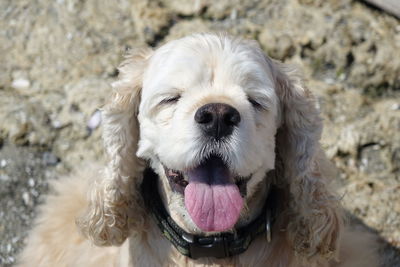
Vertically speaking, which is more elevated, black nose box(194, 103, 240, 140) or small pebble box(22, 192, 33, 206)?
black nose box(194, 103, 240, 140)

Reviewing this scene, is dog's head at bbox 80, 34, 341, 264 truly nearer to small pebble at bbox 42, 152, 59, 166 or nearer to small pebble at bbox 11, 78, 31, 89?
small pebble at bbox 42, 152, 59, 166

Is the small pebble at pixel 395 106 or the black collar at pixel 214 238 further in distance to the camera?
the small pebble at pixel 395 106

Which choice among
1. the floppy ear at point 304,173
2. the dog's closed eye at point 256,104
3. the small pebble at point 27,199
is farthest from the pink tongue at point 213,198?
the small pebble at point 27,199

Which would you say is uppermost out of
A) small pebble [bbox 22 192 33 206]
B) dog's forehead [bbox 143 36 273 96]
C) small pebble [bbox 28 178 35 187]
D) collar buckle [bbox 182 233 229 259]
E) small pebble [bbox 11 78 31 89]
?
dog's forehead [bbox 143 36 273 96]

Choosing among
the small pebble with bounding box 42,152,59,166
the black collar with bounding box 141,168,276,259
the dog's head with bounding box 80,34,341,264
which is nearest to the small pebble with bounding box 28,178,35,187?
the small pebble with bounding box 42,152,59,166

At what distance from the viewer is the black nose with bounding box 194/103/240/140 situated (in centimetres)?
272

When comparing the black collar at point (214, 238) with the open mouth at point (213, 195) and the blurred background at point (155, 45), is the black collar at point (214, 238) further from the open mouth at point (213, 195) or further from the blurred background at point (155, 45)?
the blurred background at point (155, 45)

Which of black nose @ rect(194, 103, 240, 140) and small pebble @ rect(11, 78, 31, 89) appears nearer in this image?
black nose @ rect(194, 103, 240, 140)

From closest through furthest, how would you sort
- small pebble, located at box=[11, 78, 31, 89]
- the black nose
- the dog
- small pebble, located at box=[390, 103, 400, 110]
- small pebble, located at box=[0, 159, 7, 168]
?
the black nose → the dog → small pebble, located at box=[0, 159, 7, 168] → small pebble, located at box=[390, 103, 400, 110] → small pebble, located at box=[11, 78, 31, 89]

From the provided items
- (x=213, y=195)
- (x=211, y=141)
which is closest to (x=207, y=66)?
(x=211, y=141)

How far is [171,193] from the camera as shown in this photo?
3055 mm

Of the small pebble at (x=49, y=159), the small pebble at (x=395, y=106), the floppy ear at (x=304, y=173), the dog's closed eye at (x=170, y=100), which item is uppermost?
the dog's closed eye at (x=170, y=100)

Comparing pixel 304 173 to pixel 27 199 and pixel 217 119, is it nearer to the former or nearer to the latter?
pixel 217 119

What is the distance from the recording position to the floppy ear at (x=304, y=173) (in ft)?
10.2
